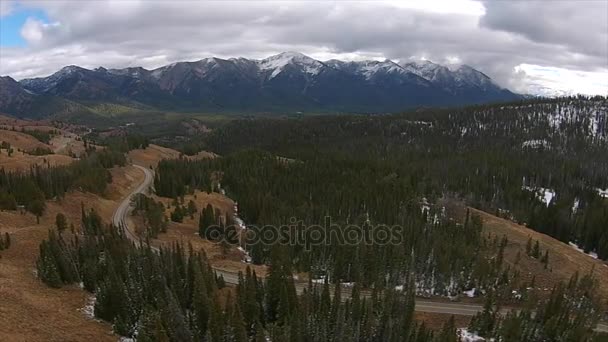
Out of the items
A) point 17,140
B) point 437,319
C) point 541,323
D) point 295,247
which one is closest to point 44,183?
point 295,247

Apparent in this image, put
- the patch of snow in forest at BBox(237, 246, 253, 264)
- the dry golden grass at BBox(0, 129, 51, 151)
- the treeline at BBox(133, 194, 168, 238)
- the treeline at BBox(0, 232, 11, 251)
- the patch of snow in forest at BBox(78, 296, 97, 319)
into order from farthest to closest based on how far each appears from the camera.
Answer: the dry golden grass at BBox(0, 129, 51, 151) < the patch of snow in forest at BBox(237, 246, 253, 264) < the treeline at BBox(133, 194, 168, 238) < the treeline at BBox(0, 232, 11, 251) < the patch of snow in forest at BBox(78, 296, 97, 319)

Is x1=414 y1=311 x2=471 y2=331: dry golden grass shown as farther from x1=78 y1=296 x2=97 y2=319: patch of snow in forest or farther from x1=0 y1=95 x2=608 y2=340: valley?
x1=78 y1=296 x2=97 y2=319: patch of snow in forest

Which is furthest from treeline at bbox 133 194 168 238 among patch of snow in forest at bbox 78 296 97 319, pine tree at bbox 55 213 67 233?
patch of snow in forest at bbox 78 296 97 319

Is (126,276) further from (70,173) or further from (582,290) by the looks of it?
(582,290)

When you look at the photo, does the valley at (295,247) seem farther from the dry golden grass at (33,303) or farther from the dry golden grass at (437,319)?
the dry golden grass at (437,319)

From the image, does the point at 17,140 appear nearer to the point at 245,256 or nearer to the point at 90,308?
the point at 245,256

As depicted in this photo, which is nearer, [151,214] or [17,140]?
[151,214]

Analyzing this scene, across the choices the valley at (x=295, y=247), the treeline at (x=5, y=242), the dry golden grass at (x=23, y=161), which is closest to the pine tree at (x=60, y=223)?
the valley at (x=295, y=247)
